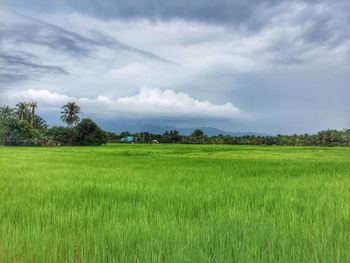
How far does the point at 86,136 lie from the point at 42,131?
18.6 feet

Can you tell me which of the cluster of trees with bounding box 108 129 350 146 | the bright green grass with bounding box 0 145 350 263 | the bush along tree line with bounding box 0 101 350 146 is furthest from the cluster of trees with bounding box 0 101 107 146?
the bright green grass with bounding box 0 145 350 263

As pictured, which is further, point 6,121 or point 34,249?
point 6,121

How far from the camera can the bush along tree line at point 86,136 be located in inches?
1485

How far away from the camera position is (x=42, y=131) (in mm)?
45094

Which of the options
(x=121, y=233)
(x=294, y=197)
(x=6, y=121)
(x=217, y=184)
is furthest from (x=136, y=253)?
(x=6, y=121)

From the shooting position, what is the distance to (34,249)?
2.98m

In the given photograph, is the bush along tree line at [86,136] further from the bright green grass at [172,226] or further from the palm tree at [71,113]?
the bright green grass at [172,226]

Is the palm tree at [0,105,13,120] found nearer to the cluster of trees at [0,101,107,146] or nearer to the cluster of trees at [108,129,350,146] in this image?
the cluster of trees at [0,101,107,146]

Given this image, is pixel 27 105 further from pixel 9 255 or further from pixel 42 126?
pixel 9 255

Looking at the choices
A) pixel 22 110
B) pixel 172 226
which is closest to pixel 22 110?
pixel 22 110

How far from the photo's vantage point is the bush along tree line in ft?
124

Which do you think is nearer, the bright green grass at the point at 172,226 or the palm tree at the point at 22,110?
the bright green grass at the point at 172,226

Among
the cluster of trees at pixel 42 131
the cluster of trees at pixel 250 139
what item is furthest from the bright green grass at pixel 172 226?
the cluster of trees at pixel 250 139

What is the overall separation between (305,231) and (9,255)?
98.8 inches
